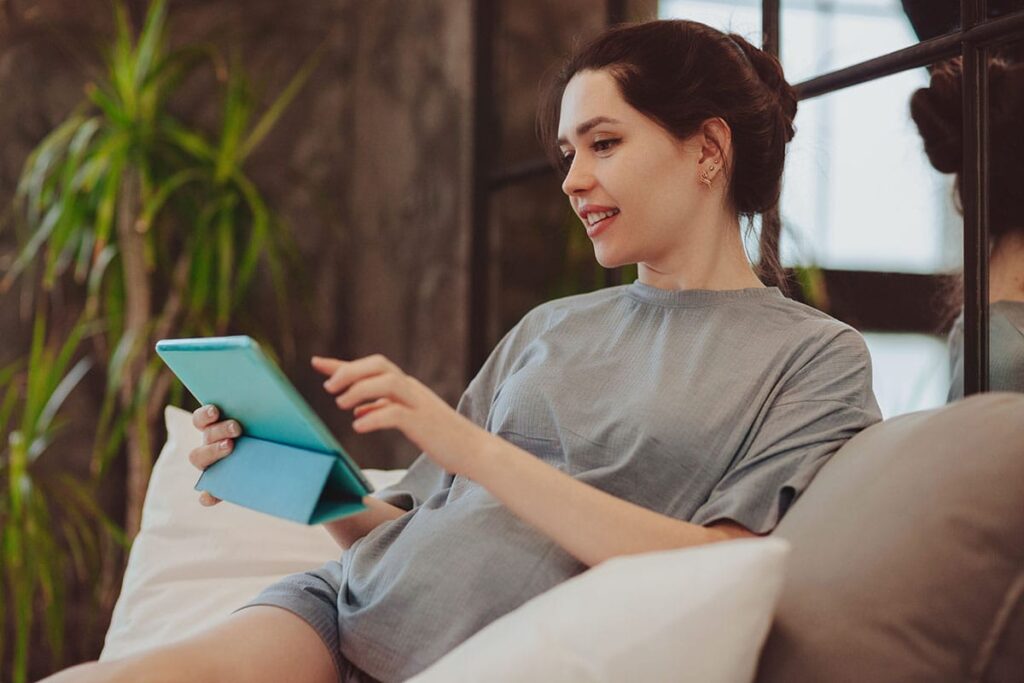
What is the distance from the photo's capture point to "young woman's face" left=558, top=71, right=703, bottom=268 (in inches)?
54.7

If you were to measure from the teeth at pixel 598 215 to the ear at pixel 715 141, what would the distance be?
128 millimetres

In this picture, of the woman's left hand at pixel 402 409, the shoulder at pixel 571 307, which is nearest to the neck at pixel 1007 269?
the shoulder at pixel 571 307

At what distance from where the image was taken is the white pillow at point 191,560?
1.67 meters

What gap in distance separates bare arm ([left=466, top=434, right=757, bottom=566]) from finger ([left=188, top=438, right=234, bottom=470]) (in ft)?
0.89

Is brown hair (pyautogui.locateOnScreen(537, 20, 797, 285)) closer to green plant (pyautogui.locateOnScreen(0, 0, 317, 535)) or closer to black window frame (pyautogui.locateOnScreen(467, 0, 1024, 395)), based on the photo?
black window frame (pyautogui.locateOnScreen(467, 0, 1024, 395))

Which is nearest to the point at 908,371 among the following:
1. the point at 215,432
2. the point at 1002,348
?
the point at 1002,348

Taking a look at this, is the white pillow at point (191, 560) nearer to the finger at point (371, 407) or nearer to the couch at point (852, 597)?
the finger at point (371, 407)

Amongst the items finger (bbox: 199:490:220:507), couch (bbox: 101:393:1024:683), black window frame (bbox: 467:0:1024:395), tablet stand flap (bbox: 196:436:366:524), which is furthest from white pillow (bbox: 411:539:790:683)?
black window frame (bbox: 467:0:1024:395)

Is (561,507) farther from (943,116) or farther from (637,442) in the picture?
(943,116)

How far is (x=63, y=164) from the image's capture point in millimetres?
3041

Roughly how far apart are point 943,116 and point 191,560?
1248 millimetres

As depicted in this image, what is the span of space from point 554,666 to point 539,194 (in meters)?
2.02

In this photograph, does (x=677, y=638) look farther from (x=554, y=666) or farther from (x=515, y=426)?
(x=515, y=426)

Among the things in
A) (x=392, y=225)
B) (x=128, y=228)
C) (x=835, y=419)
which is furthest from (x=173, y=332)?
(x=835, y=419)
